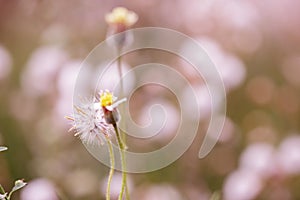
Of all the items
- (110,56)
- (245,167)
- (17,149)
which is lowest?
(245,167)

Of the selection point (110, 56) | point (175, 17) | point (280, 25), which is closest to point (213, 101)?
point (110, 56)

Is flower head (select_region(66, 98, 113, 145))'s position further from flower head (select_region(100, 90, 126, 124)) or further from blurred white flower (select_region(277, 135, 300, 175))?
blurred white flower (select_region(277, 135, 300, 175))

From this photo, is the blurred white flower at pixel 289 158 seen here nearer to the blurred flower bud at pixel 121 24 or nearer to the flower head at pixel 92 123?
the blurred flower bud at pixel 121 24

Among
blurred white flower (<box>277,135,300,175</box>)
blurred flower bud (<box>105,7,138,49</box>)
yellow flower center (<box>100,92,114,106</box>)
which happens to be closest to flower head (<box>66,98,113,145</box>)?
yellow flower center (<box>100,92,114,106</box>)

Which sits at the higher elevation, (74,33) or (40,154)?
→ (74,33)

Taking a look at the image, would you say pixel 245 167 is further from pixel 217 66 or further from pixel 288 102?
pixel 288 102

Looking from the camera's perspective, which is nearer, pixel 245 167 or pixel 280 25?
pixel 245 167

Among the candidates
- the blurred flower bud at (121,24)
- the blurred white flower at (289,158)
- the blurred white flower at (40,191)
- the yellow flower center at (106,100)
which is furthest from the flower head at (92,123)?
the blurred white flower at (289,158)

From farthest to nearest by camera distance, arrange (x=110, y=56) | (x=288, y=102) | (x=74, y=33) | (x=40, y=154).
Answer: (x=74, y=33) < (x=288, y=102) < (x=110, y=56) < (x=40, y=154)

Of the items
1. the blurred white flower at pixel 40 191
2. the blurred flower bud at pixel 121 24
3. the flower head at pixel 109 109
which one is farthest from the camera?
the blurred white flower at pixel 40 191
